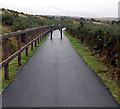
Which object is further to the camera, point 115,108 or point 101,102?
point 101,102

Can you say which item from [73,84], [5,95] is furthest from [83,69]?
[5,95]

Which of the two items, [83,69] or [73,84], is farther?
[83,69]

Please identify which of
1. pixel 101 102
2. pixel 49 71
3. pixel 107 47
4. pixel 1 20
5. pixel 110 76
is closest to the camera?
pixel 101 102

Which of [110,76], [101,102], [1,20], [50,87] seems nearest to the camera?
[101,102]

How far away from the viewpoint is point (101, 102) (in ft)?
18.2

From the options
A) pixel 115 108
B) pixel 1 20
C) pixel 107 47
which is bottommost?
pixel 115 108

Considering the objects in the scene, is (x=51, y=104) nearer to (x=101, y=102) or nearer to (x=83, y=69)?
(x=101, y=102)

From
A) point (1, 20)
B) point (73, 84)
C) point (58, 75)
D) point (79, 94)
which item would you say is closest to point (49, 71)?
point (58, 75)

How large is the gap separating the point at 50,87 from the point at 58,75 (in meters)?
1.53

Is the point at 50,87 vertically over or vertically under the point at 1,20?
under

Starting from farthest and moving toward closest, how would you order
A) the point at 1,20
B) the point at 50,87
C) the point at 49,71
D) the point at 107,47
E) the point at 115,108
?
the point at 1,20 → the point at 107,47 → the point at 49,71 → the point at 50,87 → the point at 115,108

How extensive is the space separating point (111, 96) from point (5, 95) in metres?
2.41

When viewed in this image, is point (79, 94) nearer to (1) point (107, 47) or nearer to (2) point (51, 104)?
(2) point (51, 104)

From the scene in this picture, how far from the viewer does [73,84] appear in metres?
6.99
